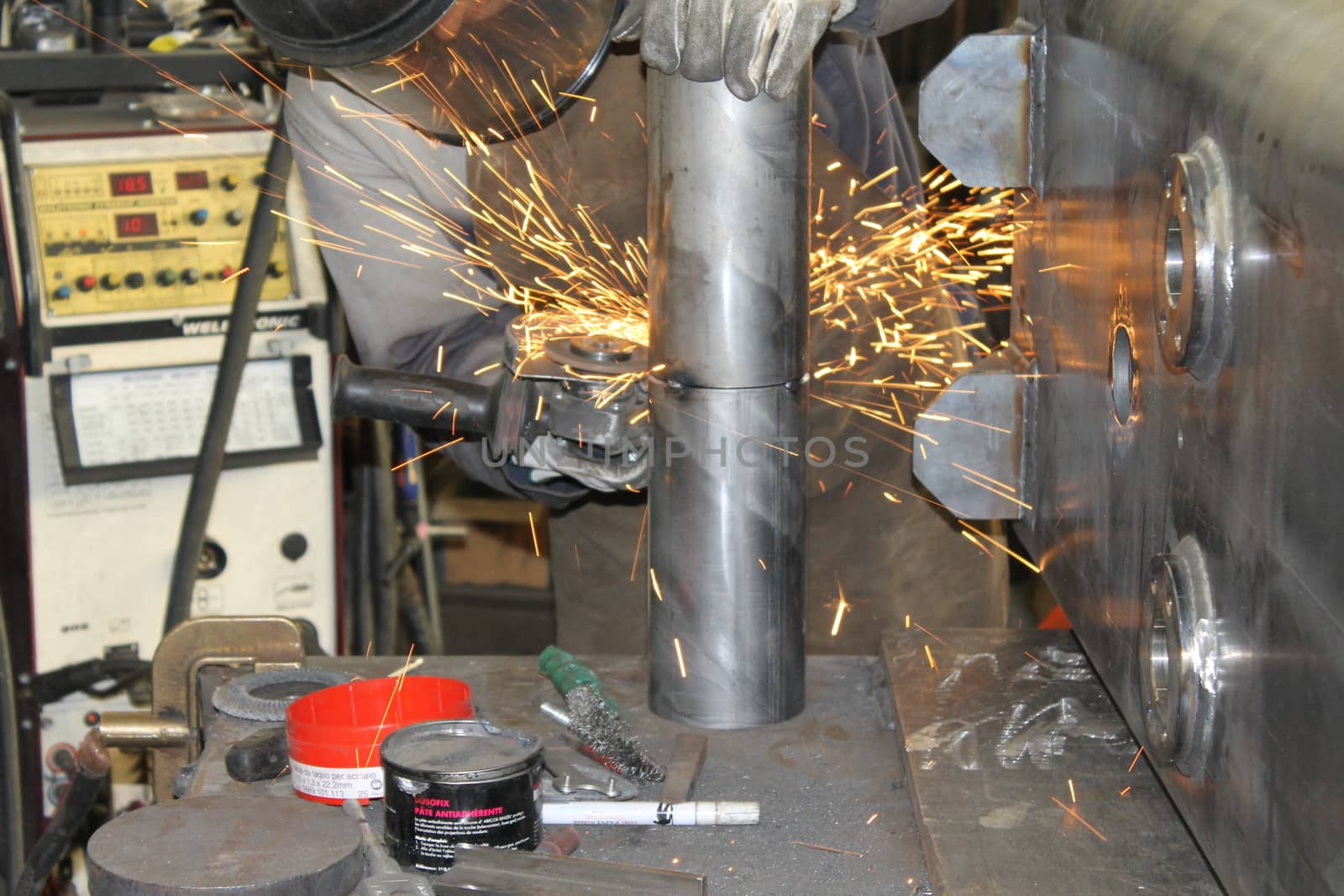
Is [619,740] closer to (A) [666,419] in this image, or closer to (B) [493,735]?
(B) [493,735]

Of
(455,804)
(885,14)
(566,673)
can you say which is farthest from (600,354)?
(455,804)

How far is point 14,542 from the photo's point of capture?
8.25 ft

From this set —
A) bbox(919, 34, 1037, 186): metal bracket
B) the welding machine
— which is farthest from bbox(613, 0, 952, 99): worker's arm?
the welding machine

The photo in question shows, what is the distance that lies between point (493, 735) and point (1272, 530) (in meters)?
0.68

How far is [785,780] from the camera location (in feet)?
4.09

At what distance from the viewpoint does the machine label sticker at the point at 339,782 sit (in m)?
1.16

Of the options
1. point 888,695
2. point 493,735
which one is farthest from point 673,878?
point 888,695

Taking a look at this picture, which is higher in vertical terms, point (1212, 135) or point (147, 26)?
point (147, 26)

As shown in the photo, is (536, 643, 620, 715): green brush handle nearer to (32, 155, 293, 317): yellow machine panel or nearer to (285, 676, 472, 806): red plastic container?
(285, 676, 472, 806): red plastic container

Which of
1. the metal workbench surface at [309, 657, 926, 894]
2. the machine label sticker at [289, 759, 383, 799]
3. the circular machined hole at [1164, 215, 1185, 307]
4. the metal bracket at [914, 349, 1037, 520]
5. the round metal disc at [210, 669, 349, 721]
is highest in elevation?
the circular machined hole at [1164, 215, 1185, 307]

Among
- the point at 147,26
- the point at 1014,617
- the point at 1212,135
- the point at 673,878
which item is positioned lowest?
the point at 1014,617

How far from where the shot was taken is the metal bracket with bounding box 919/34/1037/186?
1238 mm

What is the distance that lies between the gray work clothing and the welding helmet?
0.89ft

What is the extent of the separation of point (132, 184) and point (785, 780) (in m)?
1.91
